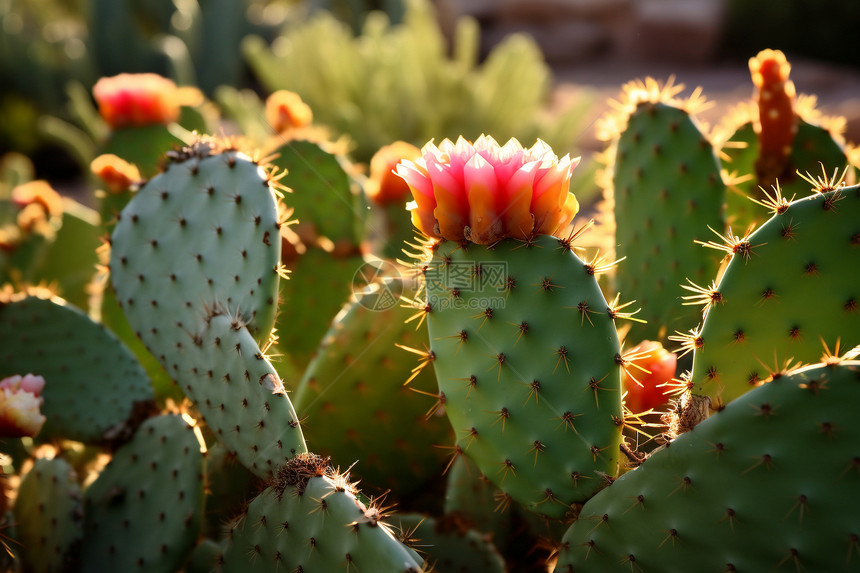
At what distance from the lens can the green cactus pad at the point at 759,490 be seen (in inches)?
34.2

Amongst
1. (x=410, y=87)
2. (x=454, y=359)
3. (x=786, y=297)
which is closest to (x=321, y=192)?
(x=454, y=359)

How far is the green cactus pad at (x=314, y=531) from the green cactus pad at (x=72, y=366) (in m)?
0.63

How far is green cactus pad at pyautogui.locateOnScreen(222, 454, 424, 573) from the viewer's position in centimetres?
97

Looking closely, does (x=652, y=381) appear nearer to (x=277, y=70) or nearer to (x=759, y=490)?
(x=759, y=490)

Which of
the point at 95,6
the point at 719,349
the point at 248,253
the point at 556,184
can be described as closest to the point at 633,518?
the point at 719,349

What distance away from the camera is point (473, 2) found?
45.6 feet

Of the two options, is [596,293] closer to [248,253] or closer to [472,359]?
[472,359]

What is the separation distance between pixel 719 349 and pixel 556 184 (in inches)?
15.4

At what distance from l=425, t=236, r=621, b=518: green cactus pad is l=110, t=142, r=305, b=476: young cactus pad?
31 cm

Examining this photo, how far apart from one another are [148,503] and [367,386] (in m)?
0.50

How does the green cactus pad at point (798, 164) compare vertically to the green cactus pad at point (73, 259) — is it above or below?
above

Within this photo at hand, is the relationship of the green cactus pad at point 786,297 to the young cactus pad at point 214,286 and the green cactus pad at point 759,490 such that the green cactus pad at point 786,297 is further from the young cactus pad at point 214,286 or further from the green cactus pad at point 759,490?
the young cactus pad at point 214,286

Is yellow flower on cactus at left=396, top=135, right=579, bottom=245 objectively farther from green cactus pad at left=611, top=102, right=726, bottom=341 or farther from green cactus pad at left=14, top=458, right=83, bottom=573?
green cactus pad at left=14, top=458, right=83, bottom=573

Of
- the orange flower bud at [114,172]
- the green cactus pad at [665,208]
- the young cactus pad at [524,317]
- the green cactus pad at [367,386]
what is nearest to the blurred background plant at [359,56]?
the orange flower bud at [114,172]
